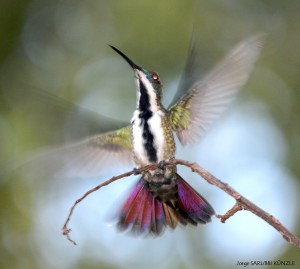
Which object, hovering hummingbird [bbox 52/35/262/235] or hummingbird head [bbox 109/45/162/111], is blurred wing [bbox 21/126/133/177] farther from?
hummingbird head [bbox 109/45/162/111]

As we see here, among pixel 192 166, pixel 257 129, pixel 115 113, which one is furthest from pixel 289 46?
pixel 192 166

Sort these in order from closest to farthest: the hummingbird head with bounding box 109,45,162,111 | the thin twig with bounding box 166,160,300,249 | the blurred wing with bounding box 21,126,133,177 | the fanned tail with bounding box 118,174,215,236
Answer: the thin twig with bounding box 166,160,300,249
the fanned tail with bounding box 118,174,215,236
the blurred wing with bounding box 21,126,133,177
the hummingbird head with bounding box 109,45,162,111

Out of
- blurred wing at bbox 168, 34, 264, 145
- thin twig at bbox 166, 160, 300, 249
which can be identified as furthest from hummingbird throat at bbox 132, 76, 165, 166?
thin twig at bbox 166, 160, 300, 249

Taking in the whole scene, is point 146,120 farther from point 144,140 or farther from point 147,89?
point 147,89

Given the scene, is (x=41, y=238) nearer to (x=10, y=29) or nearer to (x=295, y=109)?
(x=10, y=29)

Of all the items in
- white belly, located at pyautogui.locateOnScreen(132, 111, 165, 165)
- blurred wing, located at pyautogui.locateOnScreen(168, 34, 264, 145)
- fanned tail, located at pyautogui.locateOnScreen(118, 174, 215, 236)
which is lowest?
fanned tail, located at pyautogui.locateOnScreen(118, 174, 215, 236)

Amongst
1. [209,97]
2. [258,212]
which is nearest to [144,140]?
[209,97]

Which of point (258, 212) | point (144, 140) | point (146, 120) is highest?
point (146, 120)
